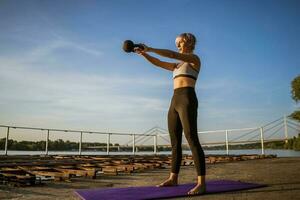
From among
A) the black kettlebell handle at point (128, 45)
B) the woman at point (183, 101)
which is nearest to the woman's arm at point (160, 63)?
the woman at point (183, 101)

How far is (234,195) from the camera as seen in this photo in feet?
7.25

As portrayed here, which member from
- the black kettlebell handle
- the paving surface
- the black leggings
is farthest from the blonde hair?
the paving surface

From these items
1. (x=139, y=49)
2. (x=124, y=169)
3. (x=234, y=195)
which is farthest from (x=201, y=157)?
(x=124, y=169)

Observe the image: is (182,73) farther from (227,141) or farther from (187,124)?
(227,141)

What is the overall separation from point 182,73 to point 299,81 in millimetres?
37189

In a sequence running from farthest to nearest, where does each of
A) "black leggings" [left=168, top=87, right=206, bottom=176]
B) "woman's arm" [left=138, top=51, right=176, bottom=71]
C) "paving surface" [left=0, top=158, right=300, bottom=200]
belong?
"woman's arm" [left=138, top=51, right=176, bottom=71] < "black leggings" [left=168, top=87, right=206, bottom=176] < "paving surface" [left=0, top=158, right=300, bottom=200]

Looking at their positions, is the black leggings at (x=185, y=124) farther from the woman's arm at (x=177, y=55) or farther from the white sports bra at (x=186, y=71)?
the woman's arm at (x=177, y=55)

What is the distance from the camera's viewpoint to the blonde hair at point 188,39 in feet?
10.3

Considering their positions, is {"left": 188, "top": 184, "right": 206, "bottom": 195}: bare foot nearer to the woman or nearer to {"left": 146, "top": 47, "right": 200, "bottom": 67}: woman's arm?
the woman

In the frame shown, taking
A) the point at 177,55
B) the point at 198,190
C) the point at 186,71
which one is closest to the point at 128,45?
the point at 177,55

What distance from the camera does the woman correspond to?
2.76m

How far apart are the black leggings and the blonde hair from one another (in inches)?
21.1

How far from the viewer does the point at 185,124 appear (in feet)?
9.40

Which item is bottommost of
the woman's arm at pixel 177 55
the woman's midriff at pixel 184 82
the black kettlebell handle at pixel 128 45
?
the woman's midriff at pixel 184 82
